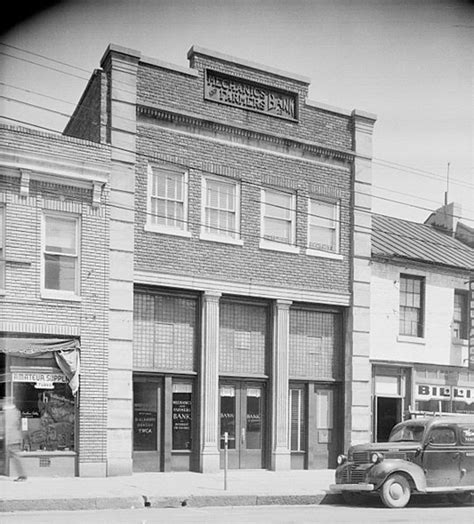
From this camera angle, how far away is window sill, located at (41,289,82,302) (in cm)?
1939

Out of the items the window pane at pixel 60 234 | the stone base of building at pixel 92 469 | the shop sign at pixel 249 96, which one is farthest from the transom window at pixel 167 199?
the stone base of building at pixel 92 469

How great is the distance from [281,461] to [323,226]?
6206 mm

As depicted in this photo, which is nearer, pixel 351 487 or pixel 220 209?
pixel 351 487

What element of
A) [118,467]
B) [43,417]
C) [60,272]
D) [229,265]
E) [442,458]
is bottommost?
[118,467]

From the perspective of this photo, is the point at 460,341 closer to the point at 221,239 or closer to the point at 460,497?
the point at 221,239

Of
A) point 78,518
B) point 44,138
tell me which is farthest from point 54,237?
point 78,518

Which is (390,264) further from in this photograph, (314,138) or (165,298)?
(165,298)

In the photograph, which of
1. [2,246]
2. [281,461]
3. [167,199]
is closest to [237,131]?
[167,199]

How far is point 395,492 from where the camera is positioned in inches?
671

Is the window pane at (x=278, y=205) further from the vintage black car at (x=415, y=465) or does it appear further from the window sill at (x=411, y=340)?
the vintage black car at (x=415, y=465)

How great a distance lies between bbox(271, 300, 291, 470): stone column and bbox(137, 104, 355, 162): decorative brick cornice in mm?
4116

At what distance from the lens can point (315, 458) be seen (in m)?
23.6

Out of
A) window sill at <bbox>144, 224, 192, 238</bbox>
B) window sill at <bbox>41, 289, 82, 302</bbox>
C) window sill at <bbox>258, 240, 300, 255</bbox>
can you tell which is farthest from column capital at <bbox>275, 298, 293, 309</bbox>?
window sill at <bbox>41, 289, 82, 302</bbox>

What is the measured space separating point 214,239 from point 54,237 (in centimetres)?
418
